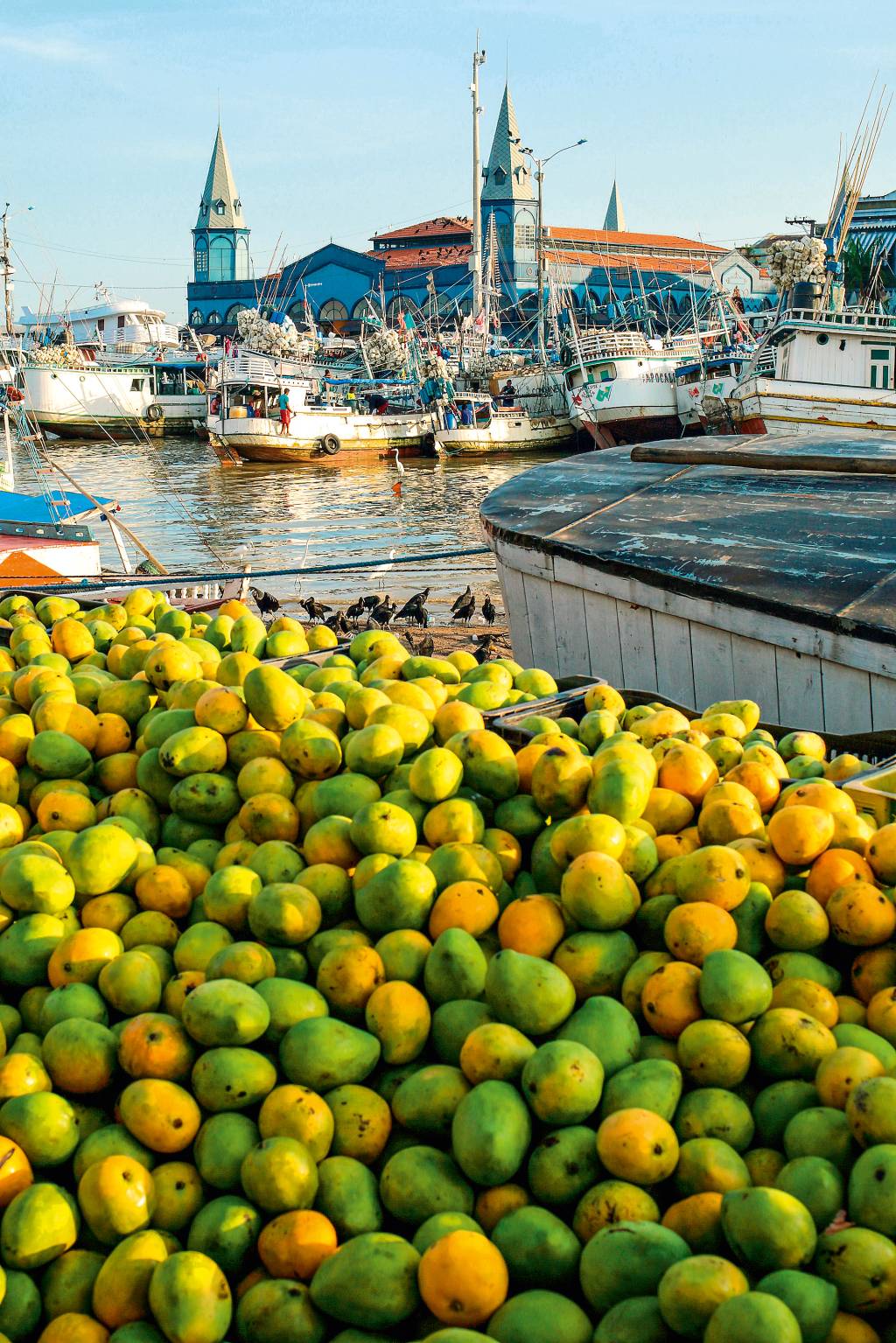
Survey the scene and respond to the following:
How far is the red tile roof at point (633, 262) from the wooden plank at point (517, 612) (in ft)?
219

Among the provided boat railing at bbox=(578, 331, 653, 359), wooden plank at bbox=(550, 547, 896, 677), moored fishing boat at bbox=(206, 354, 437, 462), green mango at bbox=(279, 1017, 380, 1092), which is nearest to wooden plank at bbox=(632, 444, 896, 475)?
wooden plank at bbox=(550, 547, 896, 677)

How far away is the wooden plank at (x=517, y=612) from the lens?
7051mm

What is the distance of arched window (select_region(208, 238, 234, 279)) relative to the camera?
284 ft

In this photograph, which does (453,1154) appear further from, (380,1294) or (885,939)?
(885,939)

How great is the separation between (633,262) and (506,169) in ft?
35.5

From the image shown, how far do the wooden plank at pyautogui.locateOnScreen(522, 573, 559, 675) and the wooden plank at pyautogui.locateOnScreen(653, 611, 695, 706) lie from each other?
101 cm

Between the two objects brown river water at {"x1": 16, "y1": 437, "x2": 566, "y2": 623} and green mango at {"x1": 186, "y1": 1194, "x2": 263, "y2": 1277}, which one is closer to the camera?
green mango at {"x1": 186, "y1": 1194, "x2": 263, "y2": 1277}

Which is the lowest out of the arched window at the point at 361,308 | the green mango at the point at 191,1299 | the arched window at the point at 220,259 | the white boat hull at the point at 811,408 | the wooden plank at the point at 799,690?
the green mango at the point at 191,1299

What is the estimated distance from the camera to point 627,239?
77000 millimetres

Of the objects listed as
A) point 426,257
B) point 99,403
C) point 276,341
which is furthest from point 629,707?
point 426,257

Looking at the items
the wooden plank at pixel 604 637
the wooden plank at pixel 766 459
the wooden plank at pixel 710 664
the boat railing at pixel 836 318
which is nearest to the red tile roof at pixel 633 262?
the boat railing at pixel 836 318

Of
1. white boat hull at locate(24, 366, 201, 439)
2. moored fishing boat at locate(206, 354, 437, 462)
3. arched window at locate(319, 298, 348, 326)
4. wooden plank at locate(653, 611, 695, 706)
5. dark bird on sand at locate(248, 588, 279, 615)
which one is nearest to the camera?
wooden plank at locate(653, 611, 695, 706)

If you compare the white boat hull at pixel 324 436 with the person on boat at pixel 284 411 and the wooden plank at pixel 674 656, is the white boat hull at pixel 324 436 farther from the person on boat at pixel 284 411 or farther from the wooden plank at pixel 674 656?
the wooden plank at pixel 674 656

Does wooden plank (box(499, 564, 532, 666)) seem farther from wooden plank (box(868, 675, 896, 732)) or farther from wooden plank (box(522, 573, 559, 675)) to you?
wooden plank (box(868, 675, 896, 732))
